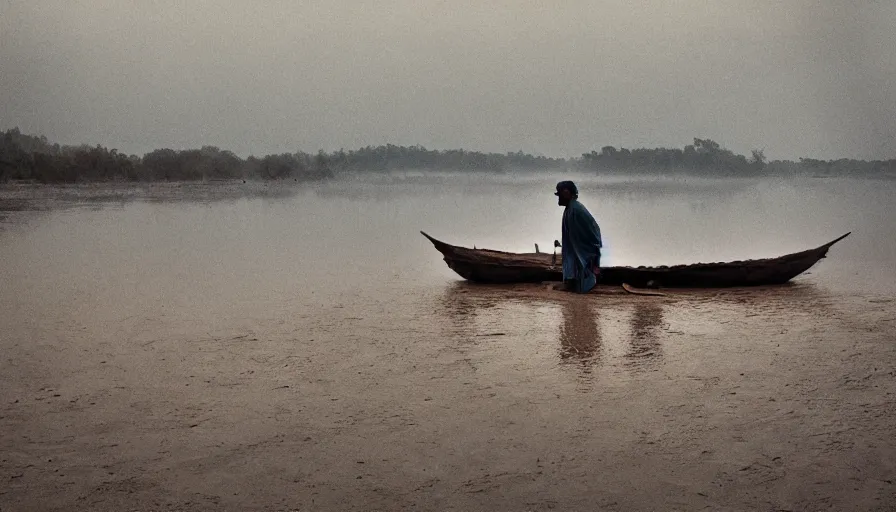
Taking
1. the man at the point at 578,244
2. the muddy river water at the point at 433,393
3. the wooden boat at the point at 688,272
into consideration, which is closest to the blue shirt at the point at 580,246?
the man at the point at 578,244

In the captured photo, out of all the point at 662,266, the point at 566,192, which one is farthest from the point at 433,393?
the point at 662,266

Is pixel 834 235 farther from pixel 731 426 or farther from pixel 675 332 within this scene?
pixel 731 426

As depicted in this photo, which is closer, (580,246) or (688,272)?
(580,246)

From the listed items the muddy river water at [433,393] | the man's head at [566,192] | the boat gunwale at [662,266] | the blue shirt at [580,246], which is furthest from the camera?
the boat gunwale at [662,266]

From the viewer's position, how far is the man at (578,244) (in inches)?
290

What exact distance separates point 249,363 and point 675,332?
10.2 feet

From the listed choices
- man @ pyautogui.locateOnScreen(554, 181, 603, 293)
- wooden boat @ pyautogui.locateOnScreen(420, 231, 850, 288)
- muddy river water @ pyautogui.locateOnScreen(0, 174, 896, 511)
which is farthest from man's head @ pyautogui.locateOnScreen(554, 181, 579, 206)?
muddy river water @ pyautogui.locateOnScreen(0, 174, 896, 511)

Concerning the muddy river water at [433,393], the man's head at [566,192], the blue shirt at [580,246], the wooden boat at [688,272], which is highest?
the man's head at [566,192]

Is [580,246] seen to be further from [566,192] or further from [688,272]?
[688,272]

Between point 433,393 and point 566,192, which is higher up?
point 566,192

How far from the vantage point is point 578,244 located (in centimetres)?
747

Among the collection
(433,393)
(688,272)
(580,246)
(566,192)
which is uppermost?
(566,192)

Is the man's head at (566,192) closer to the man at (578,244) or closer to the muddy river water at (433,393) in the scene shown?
the man at (578,244)

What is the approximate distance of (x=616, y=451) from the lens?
341 cm
